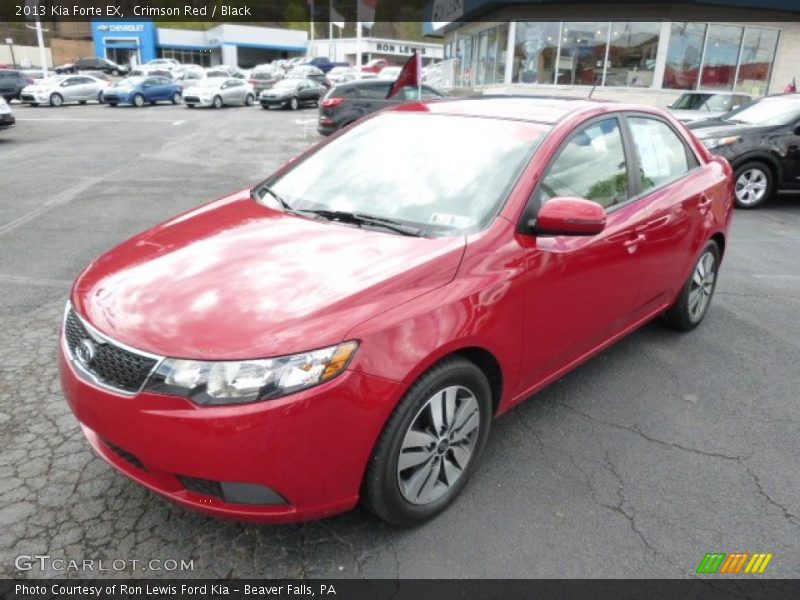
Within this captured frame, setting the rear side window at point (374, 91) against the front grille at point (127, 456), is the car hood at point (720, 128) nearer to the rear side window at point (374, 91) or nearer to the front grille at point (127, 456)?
the rear side window at point (374, 91)

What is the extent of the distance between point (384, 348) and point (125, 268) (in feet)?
4.07

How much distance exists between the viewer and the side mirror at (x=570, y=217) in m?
2.72

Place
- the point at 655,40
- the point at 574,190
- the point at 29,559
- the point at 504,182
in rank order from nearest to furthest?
the point at 29,559
the point at 504,182
the point at 574,190
the point at 655,40

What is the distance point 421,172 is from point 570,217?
A: 0.82 m

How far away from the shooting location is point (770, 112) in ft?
31.6

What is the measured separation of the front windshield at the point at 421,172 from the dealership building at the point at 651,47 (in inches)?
792

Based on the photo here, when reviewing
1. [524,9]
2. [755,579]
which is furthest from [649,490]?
[524,9]

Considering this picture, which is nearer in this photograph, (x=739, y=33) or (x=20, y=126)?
(x=20, y=126)

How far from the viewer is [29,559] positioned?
2.39 m

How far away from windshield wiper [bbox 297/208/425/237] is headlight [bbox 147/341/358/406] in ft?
2.89

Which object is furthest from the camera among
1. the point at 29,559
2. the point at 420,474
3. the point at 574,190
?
the point at 574,190

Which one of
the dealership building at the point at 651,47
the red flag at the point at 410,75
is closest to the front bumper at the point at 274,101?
the dealership building at the point at 651,47

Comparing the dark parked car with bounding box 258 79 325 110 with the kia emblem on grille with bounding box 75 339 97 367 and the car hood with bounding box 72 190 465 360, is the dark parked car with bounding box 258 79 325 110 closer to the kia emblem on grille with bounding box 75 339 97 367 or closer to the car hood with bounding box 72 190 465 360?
the car hood with bounding box 72 190 465 360

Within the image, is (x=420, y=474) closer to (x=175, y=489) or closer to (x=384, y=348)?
(x=384, y=348)
